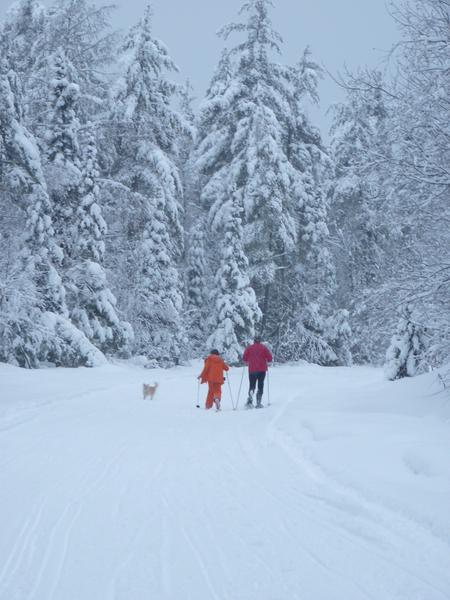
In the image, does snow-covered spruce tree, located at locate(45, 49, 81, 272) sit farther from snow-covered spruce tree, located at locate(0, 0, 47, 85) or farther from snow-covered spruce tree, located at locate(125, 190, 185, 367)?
snow-covered spruce tree, located at locate(125, 190, 185, 367)

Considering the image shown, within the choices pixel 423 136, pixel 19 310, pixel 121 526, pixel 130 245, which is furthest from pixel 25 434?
pixel 130 245

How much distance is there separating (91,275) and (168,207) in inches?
266

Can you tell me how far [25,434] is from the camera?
32.3 feet

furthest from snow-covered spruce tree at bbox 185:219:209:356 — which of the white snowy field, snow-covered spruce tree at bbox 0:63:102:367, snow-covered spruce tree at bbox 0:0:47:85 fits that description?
the white snowy field

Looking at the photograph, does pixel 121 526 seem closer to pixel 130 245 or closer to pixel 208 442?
pixel 208 442

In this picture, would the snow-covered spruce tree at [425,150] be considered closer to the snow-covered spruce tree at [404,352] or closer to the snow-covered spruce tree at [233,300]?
the snow-covered spruce tree at [404,352]

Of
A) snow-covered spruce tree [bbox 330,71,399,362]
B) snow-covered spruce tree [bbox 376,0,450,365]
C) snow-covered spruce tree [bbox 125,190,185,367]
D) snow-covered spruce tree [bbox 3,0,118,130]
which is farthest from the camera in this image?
snow-covered spruce tree [bbox 330,71,399,362]

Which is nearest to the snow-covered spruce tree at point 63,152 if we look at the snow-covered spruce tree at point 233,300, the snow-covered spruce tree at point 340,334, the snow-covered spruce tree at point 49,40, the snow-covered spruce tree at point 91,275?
the snow-covered spruce tree at point 91,275

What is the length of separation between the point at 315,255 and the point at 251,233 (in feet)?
16.6

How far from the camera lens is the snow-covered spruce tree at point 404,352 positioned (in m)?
15.4

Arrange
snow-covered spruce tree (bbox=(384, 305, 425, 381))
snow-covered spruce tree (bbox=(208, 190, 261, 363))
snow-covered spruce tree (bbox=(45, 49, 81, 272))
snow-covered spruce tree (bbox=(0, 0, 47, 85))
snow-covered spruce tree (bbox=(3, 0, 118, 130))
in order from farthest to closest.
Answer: snow-covered spruce tree (bbox=(208, 190, 261, 363)) → snow-covered spruce tree (bbox=(0, 0, 47, 85)) → snow-covered spruce tree (bbox=(3, 0, 118, 130)) → snow-covered spruce tree (bbox=(45, 49, 81, 272)) → snow-covered spruce tree (bbox=(384, 305, 425, 381))

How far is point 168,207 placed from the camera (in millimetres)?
29406

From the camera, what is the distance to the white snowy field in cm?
398

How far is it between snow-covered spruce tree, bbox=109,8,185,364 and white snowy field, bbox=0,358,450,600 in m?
16.7
